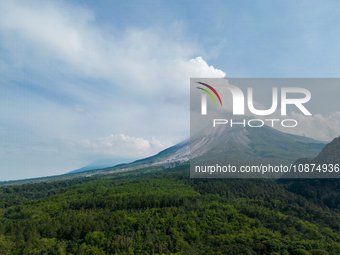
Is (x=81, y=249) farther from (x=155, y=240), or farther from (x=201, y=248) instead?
(x=201, y=248)

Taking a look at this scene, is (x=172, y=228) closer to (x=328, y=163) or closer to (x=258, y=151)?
(x=328, y=163)

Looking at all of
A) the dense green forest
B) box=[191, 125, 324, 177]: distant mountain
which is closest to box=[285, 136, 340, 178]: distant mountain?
the dense green forest

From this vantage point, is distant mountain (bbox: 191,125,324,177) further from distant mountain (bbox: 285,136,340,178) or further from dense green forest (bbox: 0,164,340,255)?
dense green forest (bbox: 0,164,340,255)

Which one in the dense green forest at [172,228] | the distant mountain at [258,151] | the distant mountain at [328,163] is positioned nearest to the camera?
the dense green forest at [172,228]

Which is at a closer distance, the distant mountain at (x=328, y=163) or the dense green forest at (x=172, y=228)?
the dense green forest at (x=172, y=228)

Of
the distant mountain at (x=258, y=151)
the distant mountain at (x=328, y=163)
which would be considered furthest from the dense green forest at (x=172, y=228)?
the distant mountain at (x=258, y=151)

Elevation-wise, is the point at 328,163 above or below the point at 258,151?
below

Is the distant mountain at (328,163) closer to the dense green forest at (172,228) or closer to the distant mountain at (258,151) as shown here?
the dense green forest at (172,228)

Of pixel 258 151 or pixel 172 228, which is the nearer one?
pixel 172 228

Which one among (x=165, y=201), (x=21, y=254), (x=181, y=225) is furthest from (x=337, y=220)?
(x=21, y=254)

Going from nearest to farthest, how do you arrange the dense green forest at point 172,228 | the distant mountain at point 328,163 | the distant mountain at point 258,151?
the dense green forest at point 172,228
the distant mountain at point 328,163
the distant mountain at point 258,151

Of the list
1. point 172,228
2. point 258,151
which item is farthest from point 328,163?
point 258,151

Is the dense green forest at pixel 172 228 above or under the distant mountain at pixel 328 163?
under

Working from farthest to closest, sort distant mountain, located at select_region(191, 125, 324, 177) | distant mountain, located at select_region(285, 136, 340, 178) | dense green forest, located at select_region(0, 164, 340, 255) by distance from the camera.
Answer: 1. distant mountain, located at select_region(191, 125, 324, 177)
2. distant mountain, located at select_region(285, 136, 340, 178)
3. dense green forest, located at select_region(0, 164, 340, 255)
